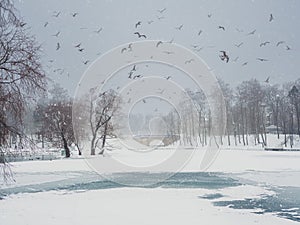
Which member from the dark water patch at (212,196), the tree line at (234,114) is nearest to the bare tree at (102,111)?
the tree line at (234,114)

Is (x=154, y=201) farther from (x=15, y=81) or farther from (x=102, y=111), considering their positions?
(x=102, y=111)

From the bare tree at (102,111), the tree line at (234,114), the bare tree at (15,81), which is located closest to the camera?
the bare tree at (15,81)

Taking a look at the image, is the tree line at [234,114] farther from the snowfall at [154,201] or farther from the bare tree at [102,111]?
the snowfall at [154,201]

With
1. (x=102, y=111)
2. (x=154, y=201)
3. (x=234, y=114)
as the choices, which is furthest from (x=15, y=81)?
(x=234, y=114)

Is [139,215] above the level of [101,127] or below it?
below

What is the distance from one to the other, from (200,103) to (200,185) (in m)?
56.8

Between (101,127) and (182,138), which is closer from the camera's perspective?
(101,127)

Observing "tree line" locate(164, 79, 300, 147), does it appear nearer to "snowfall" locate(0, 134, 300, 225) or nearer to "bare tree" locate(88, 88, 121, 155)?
"bare tree" locate(88, 88, 121, 155)

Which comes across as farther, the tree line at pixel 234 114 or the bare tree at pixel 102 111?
the tree line at pixel 234 114

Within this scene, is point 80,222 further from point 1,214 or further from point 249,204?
point 249,204

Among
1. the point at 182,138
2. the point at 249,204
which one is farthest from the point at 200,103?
the point at 249,204

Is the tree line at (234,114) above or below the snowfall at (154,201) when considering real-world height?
above

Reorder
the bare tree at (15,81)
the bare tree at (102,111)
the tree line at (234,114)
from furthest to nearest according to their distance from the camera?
the tree line at (234,114) → the bare tree at (102,111) → the bare tree at (15,81)

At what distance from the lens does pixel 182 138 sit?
7612cm
